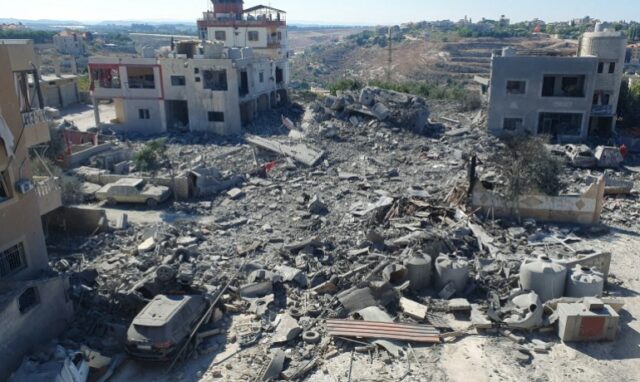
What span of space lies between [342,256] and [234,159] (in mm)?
13914

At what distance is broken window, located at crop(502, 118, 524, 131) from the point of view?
34250 mm

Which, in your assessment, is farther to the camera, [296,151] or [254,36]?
[254,36]

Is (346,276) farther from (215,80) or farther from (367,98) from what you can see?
(215,80)

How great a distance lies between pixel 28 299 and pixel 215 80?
25830mm

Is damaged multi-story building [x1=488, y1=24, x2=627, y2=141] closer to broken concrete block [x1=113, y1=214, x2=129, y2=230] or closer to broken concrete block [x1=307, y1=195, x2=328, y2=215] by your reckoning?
broken concrete block [x1=307, y1=195, x2=328, y2=215]

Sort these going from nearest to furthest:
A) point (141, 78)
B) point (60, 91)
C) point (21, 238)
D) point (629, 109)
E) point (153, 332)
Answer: point (153, 332)
point (21, 238)
point (629, 109)
point (141, 78)
point (60, 91)

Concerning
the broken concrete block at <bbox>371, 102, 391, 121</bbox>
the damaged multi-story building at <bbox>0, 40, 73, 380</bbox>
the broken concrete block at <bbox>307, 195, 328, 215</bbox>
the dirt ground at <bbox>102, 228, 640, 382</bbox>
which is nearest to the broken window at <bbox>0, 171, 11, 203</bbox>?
the damaged multi-story building at <bbox>0, 40, 73, 380</bbox>

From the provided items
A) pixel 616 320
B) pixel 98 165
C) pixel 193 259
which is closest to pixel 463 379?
pixel 616 320

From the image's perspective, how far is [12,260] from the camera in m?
13.8

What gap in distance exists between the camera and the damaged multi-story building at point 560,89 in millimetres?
32656

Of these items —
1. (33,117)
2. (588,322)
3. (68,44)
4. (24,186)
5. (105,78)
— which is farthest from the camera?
(68,44)

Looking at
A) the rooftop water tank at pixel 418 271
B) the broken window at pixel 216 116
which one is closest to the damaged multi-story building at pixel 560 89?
the broken window at pixel 216 116

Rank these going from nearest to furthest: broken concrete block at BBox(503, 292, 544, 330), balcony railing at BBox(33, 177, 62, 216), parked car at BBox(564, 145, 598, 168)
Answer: broken concrete block at BBox(503, 292, 544, 330)
balcony railing at BBox(33, 177, 62, 216)
parked car at BBox(564, 145, 598, 168)

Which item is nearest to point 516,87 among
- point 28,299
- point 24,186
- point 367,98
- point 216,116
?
point 367,98
